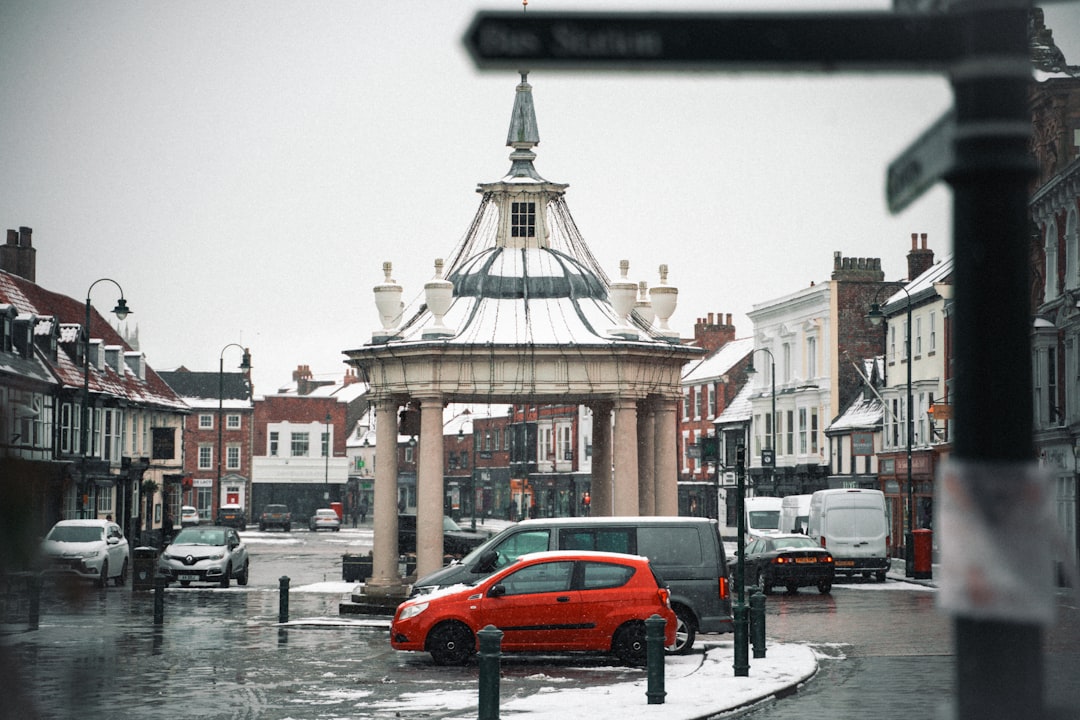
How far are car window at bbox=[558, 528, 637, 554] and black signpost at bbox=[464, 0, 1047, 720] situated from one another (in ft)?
65.1

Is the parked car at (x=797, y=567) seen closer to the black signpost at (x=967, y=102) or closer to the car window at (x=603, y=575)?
the car window at (x=603, y=575)

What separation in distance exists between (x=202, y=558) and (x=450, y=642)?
19.5 meters

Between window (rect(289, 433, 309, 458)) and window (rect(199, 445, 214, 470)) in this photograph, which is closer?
window (rect(199, 445, 214, 470))

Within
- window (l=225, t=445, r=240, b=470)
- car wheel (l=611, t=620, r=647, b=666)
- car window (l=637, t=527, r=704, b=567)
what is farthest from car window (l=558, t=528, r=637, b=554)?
window (l=225, t=445, r=240, b=470)

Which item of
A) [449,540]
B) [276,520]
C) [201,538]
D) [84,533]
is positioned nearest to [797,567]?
[449,540]

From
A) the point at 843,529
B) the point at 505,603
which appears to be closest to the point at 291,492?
the point at 843,529

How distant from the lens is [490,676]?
1384cm

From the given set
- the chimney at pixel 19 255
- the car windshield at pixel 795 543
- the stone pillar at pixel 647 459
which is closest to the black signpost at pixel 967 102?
the stone pillar at pixel 647 459

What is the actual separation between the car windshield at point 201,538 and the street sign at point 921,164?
37013 mm

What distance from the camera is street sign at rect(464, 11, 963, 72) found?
356cm

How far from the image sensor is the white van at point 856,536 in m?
42.0

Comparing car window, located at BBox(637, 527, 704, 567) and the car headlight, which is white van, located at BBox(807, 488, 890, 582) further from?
the car headlight

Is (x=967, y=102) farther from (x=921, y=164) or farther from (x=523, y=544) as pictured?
(x=523, y=544)

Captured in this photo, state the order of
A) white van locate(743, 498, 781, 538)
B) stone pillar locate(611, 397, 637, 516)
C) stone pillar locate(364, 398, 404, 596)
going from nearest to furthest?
stone pillar locate(611, 397, 637, 516) → stone pillar locate(364, 398, 404, 596) → white van locate(743, 498, 781, 538)
